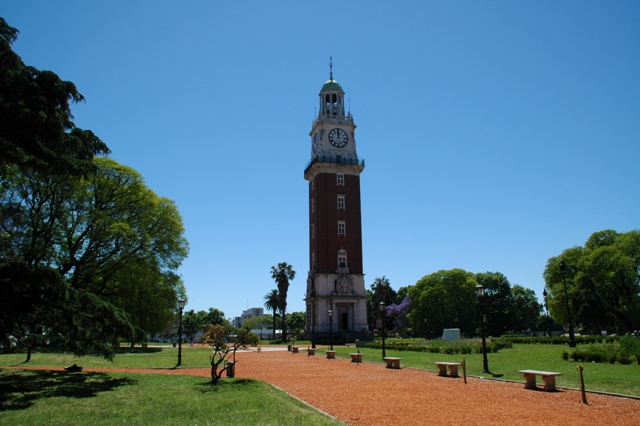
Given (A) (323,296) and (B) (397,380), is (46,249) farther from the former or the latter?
(A) (323,296)

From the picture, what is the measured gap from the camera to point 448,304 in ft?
239

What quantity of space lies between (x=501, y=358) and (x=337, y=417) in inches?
657

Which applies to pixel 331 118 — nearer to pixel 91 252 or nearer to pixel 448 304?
pixel 448 304

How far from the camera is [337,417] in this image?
11.0 m

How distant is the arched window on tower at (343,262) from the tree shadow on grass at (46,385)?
41285 millimetres

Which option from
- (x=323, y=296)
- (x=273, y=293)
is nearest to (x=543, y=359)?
(x=323, y=296)

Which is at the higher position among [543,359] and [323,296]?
[323,296]

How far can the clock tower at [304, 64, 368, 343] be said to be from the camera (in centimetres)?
5912

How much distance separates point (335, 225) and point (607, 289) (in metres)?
31.2

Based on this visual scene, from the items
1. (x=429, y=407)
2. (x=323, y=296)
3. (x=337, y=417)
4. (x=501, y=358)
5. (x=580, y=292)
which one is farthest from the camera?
(x=323, y=296)

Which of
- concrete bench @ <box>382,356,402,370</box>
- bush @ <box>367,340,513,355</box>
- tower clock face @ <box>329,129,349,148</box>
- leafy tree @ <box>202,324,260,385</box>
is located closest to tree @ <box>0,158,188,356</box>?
leafy tree @ <box>202,324,260,385</box>

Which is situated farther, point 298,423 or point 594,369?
point 594,369

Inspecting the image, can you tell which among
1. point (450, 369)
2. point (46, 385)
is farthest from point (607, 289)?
point (46, 385)

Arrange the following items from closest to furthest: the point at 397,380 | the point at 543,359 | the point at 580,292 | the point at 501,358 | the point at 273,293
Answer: the point at 397,380 → the point at 543,359 → the point at 501,358 → the point at 580,292 → the point at 273,293
